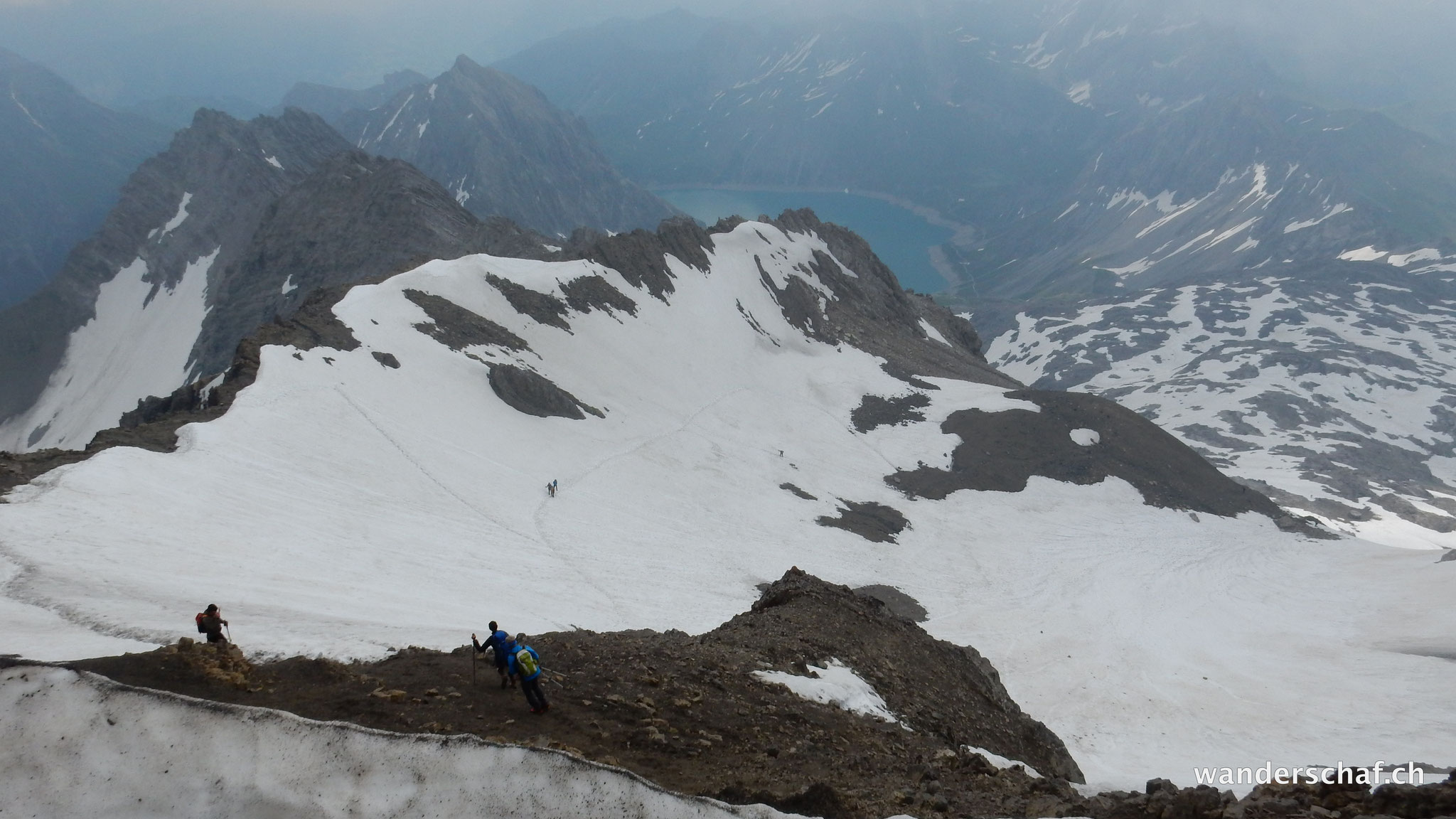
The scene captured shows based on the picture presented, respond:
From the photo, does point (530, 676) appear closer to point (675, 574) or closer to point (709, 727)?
point (709, 727)

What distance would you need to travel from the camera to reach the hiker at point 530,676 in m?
13.6

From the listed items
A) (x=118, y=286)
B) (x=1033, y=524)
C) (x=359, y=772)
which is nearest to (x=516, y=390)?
(x=1033, y=524)

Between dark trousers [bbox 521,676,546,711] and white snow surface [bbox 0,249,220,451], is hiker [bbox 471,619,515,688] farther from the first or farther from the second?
white snow surface [bbox 0,249,220,451]

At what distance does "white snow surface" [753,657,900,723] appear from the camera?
18.6 meters

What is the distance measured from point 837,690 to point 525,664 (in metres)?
8.49

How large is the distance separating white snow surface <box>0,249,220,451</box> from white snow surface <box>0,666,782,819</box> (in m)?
113

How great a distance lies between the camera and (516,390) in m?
53.0

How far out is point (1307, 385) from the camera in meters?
146

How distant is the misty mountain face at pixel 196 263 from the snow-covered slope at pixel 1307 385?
105674 millimetres

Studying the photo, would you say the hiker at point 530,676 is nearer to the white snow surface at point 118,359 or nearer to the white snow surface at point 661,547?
the white snow surface at point 661,547

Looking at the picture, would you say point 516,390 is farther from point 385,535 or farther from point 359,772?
point 359,772

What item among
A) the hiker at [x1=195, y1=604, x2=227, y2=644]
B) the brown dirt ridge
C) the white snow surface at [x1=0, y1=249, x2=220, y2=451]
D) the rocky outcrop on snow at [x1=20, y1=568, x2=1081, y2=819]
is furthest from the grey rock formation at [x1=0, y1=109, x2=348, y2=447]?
the brown dirt ridge

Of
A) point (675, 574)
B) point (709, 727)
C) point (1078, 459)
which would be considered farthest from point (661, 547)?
point (1078, 459)

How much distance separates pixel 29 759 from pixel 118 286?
16681cm
